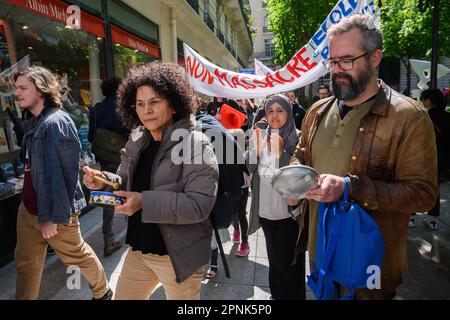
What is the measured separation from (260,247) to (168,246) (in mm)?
2679

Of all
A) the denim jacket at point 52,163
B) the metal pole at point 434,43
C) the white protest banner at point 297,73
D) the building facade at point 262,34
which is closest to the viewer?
the denim jacket at point 52,163

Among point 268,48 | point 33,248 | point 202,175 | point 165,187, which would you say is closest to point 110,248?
point 33,248

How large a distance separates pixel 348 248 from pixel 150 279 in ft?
3.99

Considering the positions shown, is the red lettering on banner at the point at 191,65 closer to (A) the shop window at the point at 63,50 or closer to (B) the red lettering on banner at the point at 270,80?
(B) the red lettering on banner at the point at 270,80

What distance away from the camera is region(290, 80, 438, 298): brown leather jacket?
5.13 feet

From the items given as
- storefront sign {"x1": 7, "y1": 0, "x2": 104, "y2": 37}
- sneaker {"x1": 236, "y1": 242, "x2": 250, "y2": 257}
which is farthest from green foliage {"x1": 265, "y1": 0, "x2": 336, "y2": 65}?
sneaker {"x1": 236, "y1": 242, "x2": 250, "y2": 257}

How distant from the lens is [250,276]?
11.7 ft

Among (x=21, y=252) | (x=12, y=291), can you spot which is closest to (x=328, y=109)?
(x=21, y=252)

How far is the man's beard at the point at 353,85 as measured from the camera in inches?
67.9

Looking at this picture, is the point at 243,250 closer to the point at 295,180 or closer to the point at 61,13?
the point at 295,180

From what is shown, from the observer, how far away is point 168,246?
1837mm

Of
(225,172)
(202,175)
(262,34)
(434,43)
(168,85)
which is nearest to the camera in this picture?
(202,175)

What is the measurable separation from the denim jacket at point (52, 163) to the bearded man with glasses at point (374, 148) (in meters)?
1.88

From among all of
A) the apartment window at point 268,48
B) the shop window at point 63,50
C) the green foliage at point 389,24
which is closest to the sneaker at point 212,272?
the shop window at point 63,50
